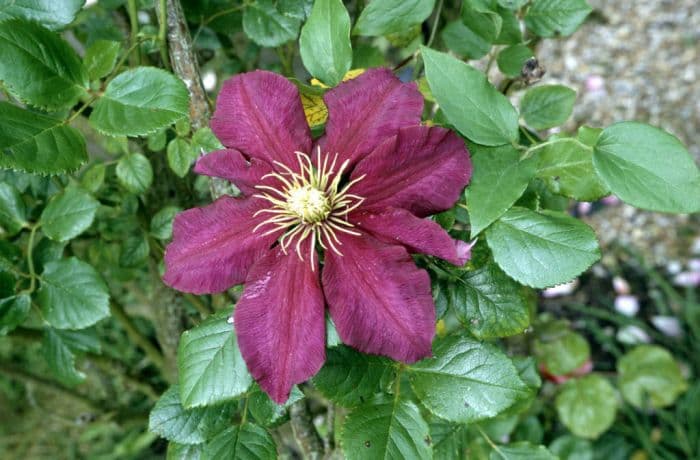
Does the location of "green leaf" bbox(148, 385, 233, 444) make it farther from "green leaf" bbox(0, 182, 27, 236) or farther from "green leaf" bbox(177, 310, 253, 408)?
"green leaf" bbox(0, 182, 27, 236)

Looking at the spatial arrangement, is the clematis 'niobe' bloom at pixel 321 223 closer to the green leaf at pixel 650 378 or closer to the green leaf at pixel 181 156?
the green leaf at pixel 181 156

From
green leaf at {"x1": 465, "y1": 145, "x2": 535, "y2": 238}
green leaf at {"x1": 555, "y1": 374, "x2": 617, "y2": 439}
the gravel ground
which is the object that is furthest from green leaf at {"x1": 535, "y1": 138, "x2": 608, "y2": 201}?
the gravel ground

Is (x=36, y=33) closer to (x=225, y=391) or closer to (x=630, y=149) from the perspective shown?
(x=225, y=391)

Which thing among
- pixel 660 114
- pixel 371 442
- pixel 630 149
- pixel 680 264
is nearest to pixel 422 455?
pixel 371 442

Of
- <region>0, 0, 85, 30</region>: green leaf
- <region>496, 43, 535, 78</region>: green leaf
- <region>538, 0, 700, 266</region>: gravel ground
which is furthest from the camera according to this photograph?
<region>538, 0, 700, 266</region>: gravel ground

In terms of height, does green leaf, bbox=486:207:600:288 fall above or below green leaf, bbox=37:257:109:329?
above

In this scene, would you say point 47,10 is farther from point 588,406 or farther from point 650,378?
point 650,378
